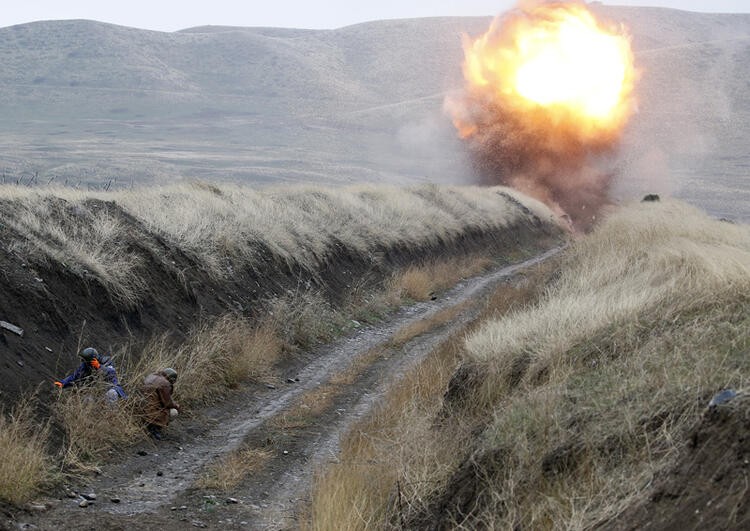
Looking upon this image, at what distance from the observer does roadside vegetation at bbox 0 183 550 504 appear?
1006 centimetres

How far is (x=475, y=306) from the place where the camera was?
2178cm

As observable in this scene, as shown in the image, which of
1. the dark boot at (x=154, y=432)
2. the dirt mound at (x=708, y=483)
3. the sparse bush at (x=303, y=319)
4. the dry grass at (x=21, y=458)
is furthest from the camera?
the sparse bush at (x=303, y=319)

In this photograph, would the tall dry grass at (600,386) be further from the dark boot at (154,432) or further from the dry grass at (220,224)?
the dry grass at (220,224)

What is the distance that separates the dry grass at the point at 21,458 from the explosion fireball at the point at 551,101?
3874 centimetres

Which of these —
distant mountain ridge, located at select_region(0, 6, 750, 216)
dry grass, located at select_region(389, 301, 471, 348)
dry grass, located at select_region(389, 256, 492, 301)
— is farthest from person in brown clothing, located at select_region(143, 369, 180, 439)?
distant mountain ridge, located at select_region(0, 6, 750, 216)

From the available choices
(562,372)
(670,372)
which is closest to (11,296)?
(562,372)

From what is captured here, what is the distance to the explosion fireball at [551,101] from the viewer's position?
4403 centimetres

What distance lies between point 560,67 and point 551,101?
2303 mm

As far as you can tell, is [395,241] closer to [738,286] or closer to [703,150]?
[738,286]

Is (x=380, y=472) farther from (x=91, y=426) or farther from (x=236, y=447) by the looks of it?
(x=91, y=426)

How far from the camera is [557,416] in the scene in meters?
6.86

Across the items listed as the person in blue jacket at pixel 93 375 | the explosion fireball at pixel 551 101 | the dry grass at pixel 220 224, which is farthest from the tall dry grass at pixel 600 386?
the explosion fireball at pixel 551 101

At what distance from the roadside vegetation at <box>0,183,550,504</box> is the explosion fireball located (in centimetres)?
1809

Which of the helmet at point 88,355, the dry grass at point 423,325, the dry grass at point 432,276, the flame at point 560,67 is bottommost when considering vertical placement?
the dry grass at point 432,276
